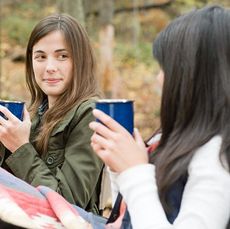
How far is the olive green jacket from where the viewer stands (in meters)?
2.38

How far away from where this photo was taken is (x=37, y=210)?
163 centimetres

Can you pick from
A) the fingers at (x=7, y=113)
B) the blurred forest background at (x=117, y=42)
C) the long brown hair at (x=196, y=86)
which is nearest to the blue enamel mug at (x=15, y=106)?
the fingers at (x=7, y=113)

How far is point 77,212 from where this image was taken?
1729 millimetres

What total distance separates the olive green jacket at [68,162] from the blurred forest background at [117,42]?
6435 mm

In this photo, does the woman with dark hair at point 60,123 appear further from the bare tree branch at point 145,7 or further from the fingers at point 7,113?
the bare tree branch at point 145,7

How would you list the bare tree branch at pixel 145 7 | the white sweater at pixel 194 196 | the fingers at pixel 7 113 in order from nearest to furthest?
the white sweater at pixel 194 196 → the fingers at pixel 7 113 → the bare tree branch at pixel 145 7

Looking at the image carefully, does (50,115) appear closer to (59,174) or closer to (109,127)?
(59,174)

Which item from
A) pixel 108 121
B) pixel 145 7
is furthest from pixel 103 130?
pixel 145 7

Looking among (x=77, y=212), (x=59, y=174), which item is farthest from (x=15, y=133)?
(x=77, y=212)

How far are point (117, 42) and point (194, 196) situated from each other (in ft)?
50.9

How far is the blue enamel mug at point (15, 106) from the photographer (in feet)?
7.25

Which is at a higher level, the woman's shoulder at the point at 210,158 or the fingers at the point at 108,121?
the fingers at the point at 108,121

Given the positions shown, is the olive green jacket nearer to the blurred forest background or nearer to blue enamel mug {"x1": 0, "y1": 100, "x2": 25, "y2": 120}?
blue enamel mug {"x1": 0, "y1": 100, "x2": 25, "y2": 120}

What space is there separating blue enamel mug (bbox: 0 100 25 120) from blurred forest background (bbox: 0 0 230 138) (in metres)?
6.66
